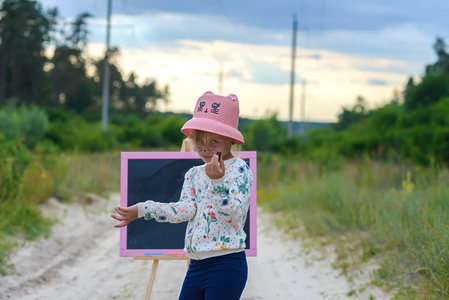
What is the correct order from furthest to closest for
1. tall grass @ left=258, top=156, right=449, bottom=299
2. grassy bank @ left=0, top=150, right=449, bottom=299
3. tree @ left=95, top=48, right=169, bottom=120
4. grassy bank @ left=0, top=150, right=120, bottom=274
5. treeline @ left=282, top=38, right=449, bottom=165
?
tree @ left=95, top=48, right=169, bottom=120, treeline @ left=282, top=38, right=449, bottom=165, grassy bank @ left=0, top=150, right=120, bottom=274, grassy bank @ left=0, top=150, right=449, bottom=299, tall grass @ left=258, top=156, right=449, bottom=299

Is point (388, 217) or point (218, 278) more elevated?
point (218, 278)

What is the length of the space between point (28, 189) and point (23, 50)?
35.2 metres

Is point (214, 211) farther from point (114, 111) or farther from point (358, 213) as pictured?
point (114, 111)

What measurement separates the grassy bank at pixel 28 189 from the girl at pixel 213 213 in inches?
177

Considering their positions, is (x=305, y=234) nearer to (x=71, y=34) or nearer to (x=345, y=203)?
(x=345, y=203)

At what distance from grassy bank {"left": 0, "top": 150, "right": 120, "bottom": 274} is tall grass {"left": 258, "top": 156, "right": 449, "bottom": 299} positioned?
4.60 m

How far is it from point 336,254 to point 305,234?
1768 millimetres

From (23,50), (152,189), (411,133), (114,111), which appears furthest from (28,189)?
(114,111)

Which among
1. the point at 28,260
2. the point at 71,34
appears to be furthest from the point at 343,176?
the point at 71,34

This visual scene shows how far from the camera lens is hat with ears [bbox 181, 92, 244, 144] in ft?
10.8

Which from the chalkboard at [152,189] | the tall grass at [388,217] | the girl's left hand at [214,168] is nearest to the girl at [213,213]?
→ the girl's left hand at [214,168]

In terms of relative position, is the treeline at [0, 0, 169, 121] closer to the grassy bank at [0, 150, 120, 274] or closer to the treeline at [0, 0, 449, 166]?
the treeline at [0, 0, 449, 166]

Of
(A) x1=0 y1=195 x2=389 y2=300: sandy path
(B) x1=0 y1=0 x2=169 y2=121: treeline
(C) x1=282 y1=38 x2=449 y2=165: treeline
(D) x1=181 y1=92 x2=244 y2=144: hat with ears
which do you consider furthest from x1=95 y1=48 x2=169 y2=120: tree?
(D) x1=181 y1=92 x2=244 y2=144: hat with ears

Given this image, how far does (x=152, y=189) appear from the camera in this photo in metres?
5.34
